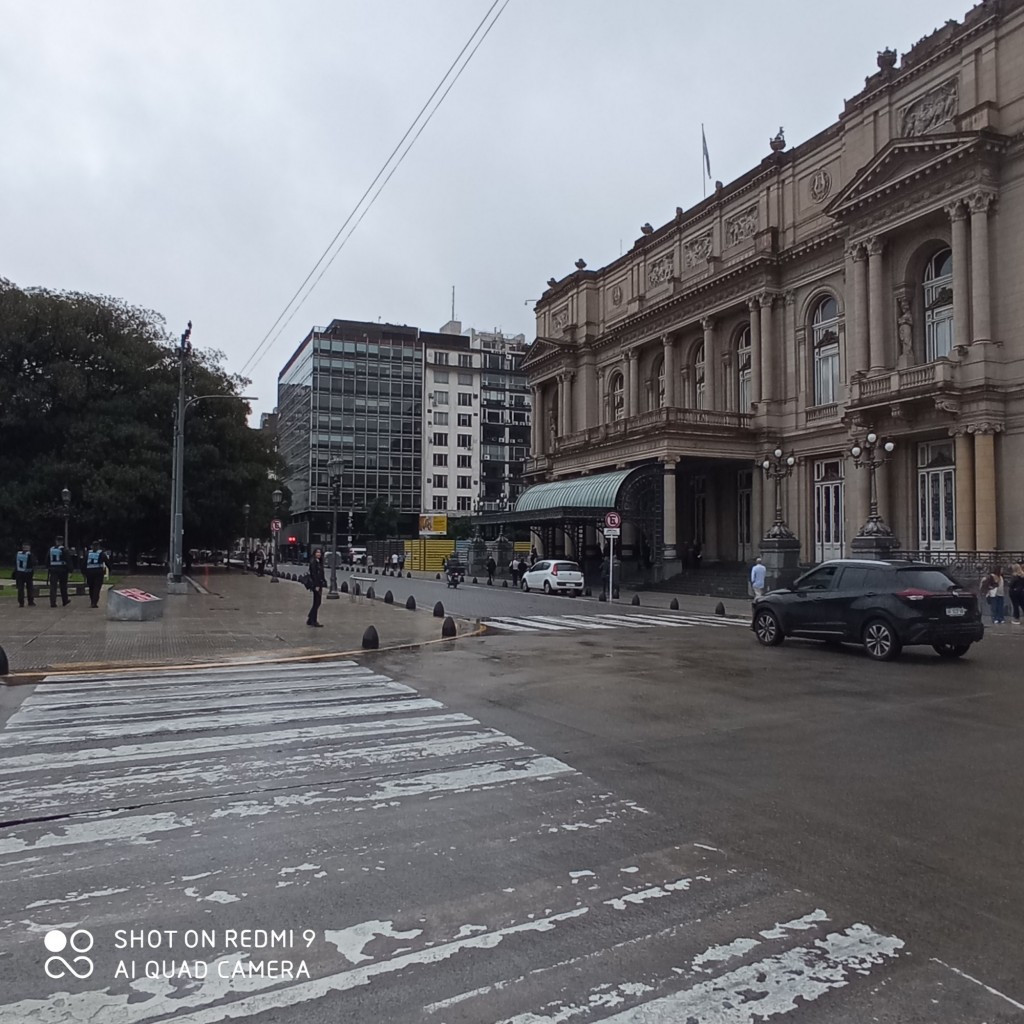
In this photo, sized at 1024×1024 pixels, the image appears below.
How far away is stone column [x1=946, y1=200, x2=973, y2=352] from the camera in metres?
31.2

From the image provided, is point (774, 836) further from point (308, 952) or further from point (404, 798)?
point (308, 952)

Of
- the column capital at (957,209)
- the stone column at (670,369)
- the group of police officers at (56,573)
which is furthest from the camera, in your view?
the stone column at (670,369)

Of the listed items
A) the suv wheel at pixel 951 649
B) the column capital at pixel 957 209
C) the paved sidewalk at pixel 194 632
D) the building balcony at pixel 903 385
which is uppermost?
the column capital at pixel 957 209

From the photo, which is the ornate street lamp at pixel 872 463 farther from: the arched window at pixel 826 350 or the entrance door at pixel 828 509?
the arched window at pixel 826 350

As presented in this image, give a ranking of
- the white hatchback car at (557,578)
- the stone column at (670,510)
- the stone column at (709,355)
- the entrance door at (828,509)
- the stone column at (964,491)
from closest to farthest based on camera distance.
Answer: the stone column at (964,491), the white hatchback car at (557,578), the entrance door at (828,509), the stone column at (670,510), the stone column at (709,355)

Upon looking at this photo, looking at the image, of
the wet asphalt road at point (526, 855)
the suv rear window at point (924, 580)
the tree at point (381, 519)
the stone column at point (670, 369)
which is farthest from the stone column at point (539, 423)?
the wet asphalt road at point (526, 855)

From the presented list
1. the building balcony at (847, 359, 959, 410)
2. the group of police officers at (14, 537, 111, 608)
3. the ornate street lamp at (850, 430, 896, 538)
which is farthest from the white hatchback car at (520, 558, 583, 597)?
the group of police officers at (14, 537, 111, 608)

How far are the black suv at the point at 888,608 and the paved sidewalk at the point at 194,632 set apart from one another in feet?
24.9

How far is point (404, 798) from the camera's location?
20.3ft

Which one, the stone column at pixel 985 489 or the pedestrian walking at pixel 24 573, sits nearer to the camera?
the pedestrian walking at pixel 24 573

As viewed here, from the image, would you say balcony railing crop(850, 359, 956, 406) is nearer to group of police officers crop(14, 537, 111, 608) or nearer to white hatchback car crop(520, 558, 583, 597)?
white hatchback car crop(520, 558, 583, 597)

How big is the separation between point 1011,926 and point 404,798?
381 cm

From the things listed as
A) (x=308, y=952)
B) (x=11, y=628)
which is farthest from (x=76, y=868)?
(x=11, y=628)

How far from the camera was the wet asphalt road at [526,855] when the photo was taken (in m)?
3.50
